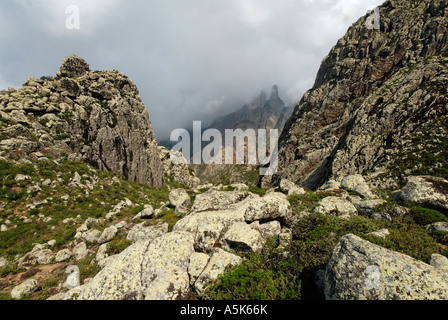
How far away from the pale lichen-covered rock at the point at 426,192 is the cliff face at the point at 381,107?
15.4 meters

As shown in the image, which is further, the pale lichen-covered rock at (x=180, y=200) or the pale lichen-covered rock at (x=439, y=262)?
the pale lichen-covered rock at (x=180, y=200)

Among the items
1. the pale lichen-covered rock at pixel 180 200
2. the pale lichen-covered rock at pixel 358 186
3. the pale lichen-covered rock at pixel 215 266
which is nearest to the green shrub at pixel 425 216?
the pale lichen-covered rock at pixel 358 186

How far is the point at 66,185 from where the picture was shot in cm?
2806

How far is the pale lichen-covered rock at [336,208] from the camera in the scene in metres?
12.8

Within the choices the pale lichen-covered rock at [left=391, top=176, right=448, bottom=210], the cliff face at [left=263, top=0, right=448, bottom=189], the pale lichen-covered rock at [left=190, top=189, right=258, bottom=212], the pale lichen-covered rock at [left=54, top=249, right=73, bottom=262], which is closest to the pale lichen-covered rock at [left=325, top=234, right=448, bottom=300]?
the pale lichen-covered rock at [left=190, top=189, right=258, bottom=212]

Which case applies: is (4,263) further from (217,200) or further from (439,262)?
(439,262)

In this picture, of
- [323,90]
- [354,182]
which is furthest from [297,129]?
[354,182]

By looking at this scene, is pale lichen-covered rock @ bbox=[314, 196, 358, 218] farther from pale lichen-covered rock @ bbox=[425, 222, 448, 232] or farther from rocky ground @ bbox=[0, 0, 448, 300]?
pale lichen-covered rock @ bbox=[425, 222, 448, 232]

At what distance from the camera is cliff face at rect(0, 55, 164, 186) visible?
30.7 meters

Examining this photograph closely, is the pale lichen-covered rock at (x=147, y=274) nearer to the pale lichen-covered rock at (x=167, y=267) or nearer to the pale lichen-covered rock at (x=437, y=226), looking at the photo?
the pale lichen-covered rock at (x=167, y=267)

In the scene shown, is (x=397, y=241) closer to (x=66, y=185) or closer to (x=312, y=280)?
(x=312, y=280)

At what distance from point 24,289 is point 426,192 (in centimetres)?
3083

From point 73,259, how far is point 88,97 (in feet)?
146

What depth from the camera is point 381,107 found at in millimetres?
43875
